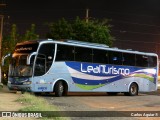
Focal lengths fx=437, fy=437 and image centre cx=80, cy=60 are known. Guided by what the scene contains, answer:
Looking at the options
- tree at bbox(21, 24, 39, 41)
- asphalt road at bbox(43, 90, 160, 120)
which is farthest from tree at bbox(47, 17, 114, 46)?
asphalt road at bbox(43, 90, 160, 120)

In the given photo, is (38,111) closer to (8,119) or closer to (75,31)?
(8,119)

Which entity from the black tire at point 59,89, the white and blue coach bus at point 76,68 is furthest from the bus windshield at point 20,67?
the black tire at point 59,89

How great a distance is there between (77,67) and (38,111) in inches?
530

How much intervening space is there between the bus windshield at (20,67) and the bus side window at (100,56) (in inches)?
196

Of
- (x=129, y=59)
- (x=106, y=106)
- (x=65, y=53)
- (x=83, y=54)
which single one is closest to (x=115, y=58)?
(x=129, y=59)

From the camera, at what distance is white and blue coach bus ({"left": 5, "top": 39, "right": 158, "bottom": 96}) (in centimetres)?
2447

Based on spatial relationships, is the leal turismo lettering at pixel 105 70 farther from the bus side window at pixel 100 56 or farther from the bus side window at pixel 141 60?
the bus side window at pixel 141 60

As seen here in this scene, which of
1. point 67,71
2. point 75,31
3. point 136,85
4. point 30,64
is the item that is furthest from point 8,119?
point 75,31

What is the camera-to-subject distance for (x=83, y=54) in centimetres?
2698

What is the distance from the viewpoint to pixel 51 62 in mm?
24797

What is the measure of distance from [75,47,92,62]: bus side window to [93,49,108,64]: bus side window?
0.45 metres

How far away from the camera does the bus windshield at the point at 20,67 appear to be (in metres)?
24.5

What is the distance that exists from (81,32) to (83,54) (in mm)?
16158

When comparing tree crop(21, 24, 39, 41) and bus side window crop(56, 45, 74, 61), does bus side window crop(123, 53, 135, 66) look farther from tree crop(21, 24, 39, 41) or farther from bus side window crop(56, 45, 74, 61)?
tree crop(21, 24, 39, 41)
